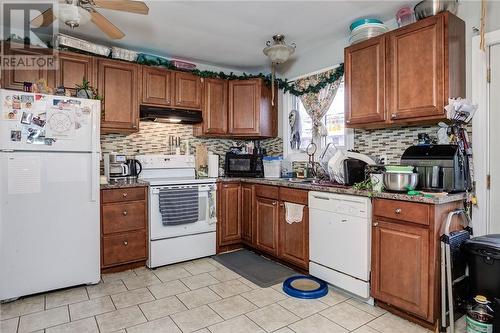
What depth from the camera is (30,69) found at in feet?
10.1

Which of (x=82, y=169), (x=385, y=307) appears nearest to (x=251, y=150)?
(x=82, y=169)

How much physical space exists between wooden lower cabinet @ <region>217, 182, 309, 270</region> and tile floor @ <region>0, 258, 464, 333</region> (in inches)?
21.1

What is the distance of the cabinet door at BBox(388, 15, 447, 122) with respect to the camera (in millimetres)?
2326

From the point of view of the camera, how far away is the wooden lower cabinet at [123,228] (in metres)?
3.08

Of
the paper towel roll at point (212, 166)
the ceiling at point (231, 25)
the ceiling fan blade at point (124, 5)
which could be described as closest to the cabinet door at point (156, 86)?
the ceiling at point (231, 25)

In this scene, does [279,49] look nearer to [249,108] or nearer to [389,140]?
[249,108]

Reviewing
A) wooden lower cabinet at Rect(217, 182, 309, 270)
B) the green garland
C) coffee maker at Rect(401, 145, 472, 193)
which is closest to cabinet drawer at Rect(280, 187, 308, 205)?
wooden lower cabinet at Rect(217, 182, 309, 270)

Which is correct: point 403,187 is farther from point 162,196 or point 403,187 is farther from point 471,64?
point 162,196

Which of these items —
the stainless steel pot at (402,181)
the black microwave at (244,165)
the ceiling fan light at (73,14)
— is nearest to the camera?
the ceiling fan light at (73,14)

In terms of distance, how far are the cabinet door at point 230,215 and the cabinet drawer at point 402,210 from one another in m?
1.91

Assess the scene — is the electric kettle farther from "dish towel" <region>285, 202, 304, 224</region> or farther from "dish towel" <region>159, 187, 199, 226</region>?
"dish towel" <region>285, 202, 304, 224</region>

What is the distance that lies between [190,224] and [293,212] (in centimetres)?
123

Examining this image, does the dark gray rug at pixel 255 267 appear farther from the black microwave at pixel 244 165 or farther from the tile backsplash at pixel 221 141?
the tile backsplash at pixel 221 141

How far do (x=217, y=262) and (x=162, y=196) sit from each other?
3.32 feet
